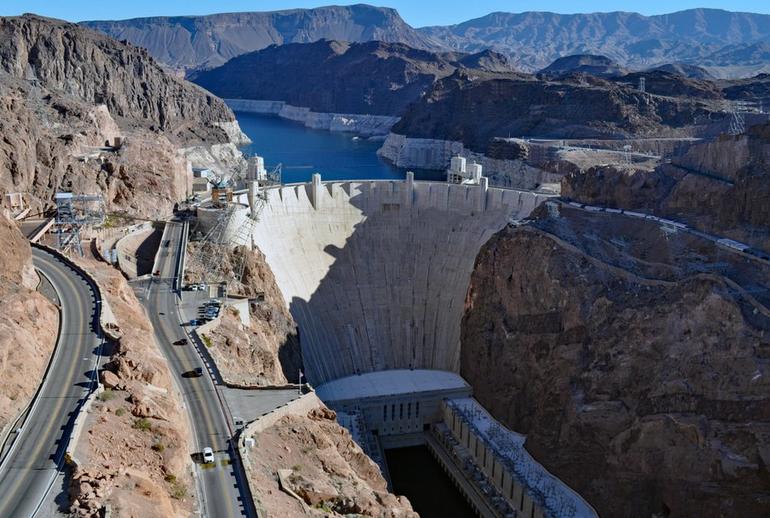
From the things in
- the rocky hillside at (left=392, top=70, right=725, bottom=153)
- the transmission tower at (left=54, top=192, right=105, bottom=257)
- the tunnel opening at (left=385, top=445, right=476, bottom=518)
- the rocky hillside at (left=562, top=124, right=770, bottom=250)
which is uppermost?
the rocky hillside at (left=392, top=70, right=725, bottom=153)

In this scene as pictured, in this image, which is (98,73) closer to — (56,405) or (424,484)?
(424,484)

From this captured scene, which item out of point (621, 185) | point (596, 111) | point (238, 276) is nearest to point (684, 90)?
point (596, 111)

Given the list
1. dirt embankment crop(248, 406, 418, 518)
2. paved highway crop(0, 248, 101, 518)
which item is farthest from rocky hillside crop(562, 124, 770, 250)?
paved highway crop(0, 248, 101, 518)

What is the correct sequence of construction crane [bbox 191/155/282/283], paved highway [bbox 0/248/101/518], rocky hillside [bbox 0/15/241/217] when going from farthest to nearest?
construction crane [bbox 191/155/282/283]
rocky hillside [bbox 0/15/241/217]
paved highway [bbox 0/248/101/518]

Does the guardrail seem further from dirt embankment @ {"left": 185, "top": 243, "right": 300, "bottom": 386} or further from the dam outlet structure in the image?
the dam outlet structure

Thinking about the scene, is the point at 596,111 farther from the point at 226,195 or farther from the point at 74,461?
the point at 74,461
